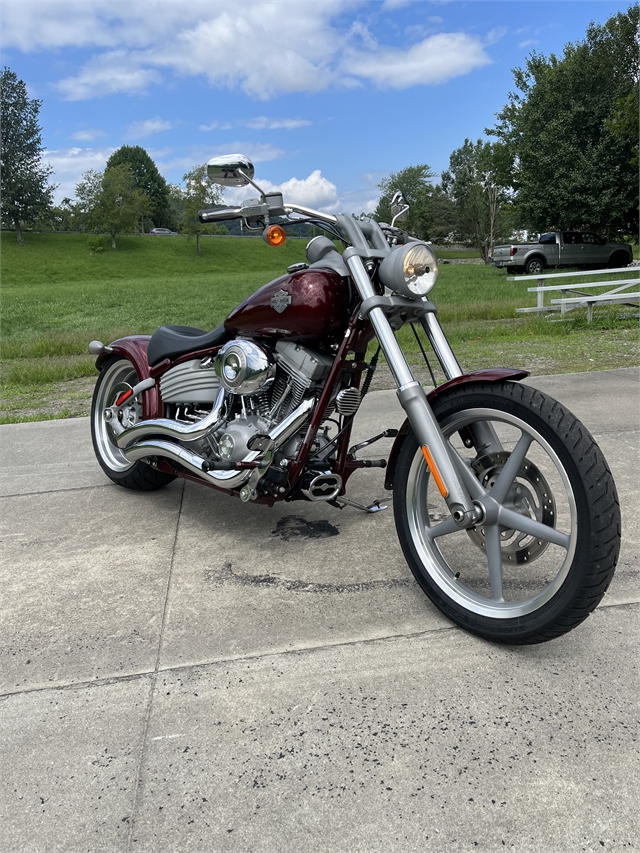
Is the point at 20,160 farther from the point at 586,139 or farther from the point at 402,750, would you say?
the point at 402,750

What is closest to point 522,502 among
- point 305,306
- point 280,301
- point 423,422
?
point 423,422

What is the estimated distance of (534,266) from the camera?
26.7 metres

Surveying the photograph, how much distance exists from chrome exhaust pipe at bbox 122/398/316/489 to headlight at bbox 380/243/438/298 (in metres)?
0.65

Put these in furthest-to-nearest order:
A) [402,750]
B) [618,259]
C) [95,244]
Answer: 1. [95,244]
2. [618,259]
3. [402,750]

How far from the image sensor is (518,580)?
262cm

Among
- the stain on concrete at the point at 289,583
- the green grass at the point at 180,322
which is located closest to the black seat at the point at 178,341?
Result: the stain on concrete at the point at 289,583

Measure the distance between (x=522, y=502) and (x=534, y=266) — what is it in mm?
26482

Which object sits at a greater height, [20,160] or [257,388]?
[20,160]

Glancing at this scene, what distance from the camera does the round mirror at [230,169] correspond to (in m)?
2.52

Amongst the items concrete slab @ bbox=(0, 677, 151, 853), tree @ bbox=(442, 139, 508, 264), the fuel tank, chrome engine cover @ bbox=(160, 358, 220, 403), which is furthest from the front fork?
tree @ bbox=(442, 139, 508, 264)

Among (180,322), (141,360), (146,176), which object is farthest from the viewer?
(146,176)

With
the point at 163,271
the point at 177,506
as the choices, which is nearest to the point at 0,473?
the point at 177,506

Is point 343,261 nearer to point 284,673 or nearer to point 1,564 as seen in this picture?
point 284,673

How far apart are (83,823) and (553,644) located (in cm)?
150
